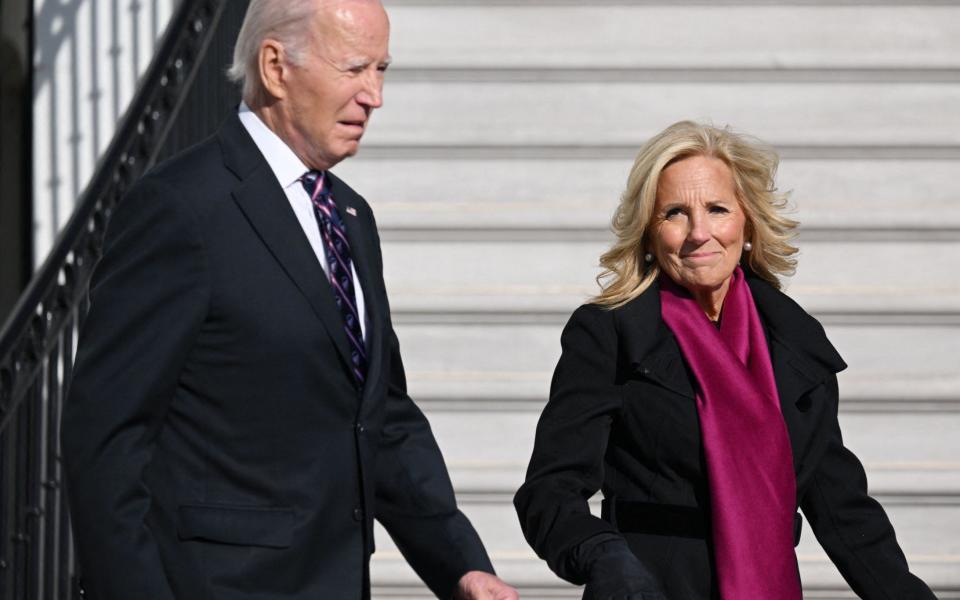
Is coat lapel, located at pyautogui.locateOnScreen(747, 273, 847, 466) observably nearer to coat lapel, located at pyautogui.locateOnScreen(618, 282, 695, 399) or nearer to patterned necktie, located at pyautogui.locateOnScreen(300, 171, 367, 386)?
coat lapel, located at pyautogui.locateOnScreen(618, 282, 695, 399)

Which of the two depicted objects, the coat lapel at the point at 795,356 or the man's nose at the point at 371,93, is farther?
the coat lapel at the point at 795,356

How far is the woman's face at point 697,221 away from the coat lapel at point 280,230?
1130mm

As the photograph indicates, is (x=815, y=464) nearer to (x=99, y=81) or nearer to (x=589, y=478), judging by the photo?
(x=589, y=478)

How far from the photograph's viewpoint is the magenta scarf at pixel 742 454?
358cm

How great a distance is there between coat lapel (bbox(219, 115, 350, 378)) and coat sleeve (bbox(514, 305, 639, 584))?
0.72 meters

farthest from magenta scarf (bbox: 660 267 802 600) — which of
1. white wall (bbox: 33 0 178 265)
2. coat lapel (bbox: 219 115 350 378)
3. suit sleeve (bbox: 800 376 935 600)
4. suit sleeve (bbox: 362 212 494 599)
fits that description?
white wall (bbox: 33 0 178 265)

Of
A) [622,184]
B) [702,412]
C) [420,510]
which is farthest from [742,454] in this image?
[622,184]

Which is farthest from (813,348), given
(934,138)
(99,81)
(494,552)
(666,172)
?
(99,81)

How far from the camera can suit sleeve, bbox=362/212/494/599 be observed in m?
3.13

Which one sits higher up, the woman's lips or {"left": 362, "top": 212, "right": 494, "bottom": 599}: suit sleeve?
the woman's lips

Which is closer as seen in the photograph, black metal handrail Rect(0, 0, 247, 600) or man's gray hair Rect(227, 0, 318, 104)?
man's gray hair Rect(227, 0, 318, 104)

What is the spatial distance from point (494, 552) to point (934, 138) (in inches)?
84.8

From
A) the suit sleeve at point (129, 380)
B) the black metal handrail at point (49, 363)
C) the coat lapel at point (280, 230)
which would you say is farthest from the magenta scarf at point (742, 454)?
the black metal handrail at point (49, 363)

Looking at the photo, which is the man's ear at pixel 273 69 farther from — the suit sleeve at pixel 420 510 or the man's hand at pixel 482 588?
the man's hand at pixel 482 588
